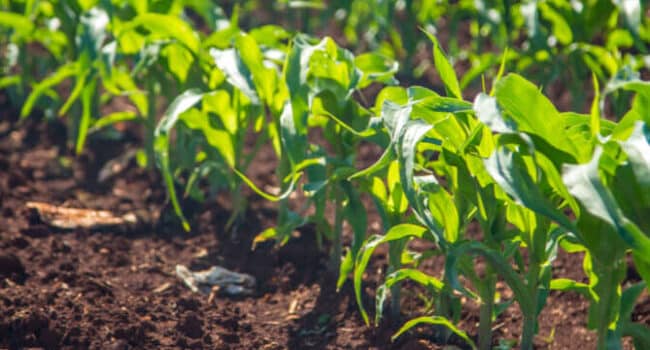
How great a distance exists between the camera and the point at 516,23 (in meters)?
4.46

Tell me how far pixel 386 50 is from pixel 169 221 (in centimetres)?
181

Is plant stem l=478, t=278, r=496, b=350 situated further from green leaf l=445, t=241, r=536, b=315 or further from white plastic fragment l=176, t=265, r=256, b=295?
white plastic fragment l=176, t=265, r=256, b=295

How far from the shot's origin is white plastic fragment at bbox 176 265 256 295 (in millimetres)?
2871

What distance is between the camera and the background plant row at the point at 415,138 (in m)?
1.82

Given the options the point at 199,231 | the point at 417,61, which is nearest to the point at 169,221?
the point at 199,231

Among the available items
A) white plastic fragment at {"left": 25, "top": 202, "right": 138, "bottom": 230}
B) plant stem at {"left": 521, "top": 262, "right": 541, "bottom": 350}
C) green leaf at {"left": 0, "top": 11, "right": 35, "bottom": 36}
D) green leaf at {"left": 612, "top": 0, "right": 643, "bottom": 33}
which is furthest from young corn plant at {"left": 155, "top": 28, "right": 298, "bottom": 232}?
green leaf at {"left": 612, "top": 0, "right": 643, "bottom": 33}

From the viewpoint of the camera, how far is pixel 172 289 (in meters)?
2.85

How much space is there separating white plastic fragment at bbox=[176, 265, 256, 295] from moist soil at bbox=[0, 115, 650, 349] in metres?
0.03

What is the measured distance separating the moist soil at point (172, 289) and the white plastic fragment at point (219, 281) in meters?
0.03

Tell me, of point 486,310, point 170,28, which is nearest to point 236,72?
point 170,28

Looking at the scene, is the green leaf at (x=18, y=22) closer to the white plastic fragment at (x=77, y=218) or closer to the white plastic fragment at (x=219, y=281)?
the white plastic fragment at (x=77, y=218)

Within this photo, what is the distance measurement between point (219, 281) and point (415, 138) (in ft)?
3.94

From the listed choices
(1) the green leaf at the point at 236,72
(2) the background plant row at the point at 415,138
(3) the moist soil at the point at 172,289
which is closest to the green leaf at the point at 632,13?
(2) the background plant row at the point at 415,138

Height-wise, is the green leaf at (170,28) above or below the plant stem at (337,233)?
above
